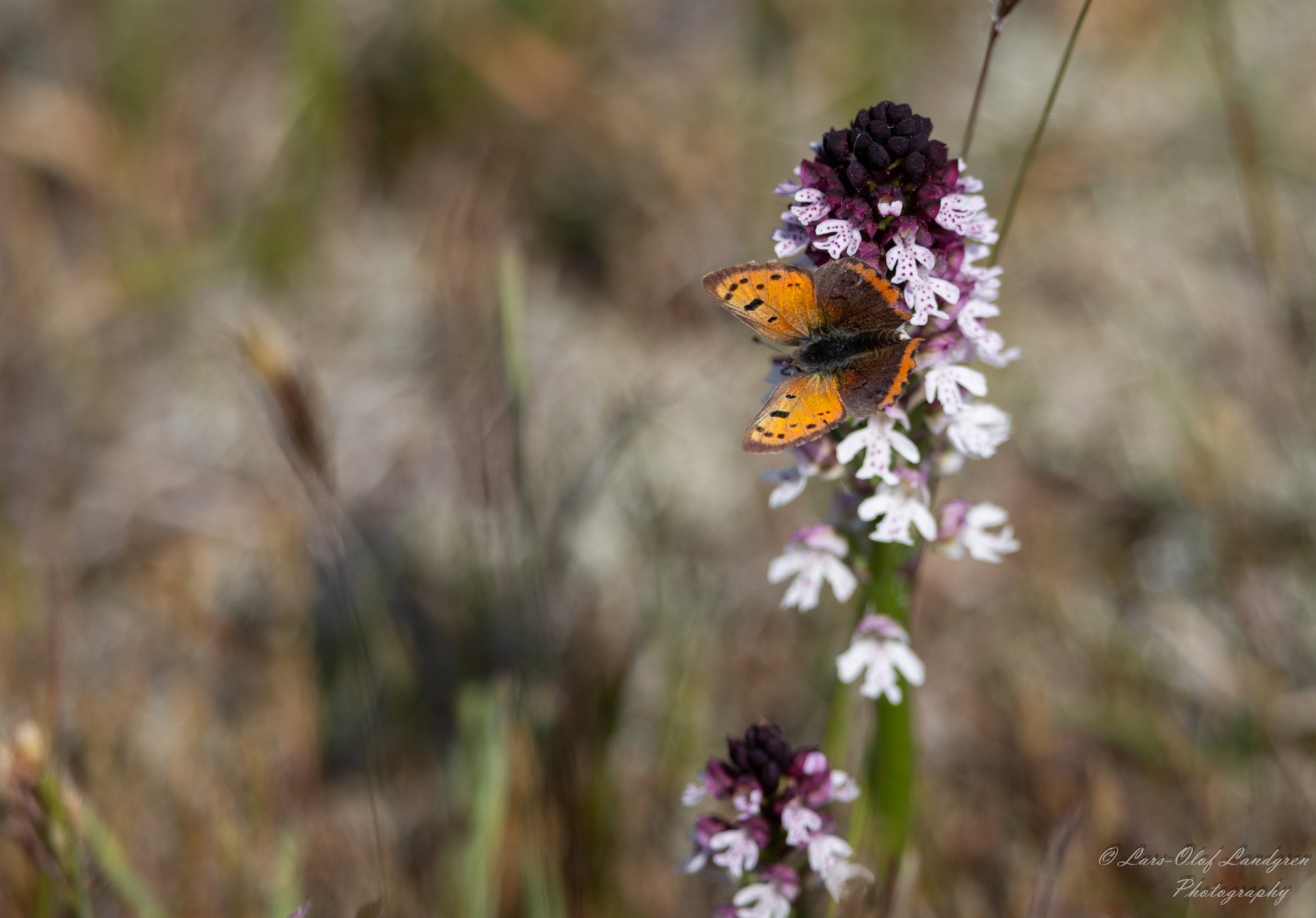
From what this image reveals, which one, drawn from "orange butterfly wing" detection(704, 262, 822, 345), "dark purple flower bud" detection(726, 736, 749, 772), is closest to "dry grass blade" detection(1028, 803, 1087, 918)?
"dark purple flower bud" detection(726, 736, 749, 772)

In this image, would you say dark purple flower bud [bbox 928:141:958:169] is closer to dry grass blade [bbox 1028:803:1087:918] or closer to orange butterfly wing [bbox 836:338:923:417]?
orange butterfly wing [bbox 836:338:923:417]

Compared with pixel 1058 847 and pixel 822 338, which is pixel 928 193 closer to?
pixel 822 338

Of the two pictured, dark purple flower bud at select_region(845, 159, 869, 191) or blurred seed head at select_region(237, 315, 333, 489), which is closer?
dark purple flower bud at select_region(845, 159, 869, 191)

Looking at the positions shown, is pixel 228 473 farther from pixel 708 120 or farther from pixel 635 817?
pixel 708 120

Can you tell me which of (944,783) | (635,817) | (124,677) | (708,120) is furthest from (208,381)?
(944,783)

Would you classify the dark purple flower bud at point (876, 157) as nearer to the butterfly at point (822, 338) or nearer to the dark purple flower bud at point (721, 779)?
the butterfly at point (822, 338)

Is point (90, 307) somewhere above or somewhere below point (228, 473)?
above
